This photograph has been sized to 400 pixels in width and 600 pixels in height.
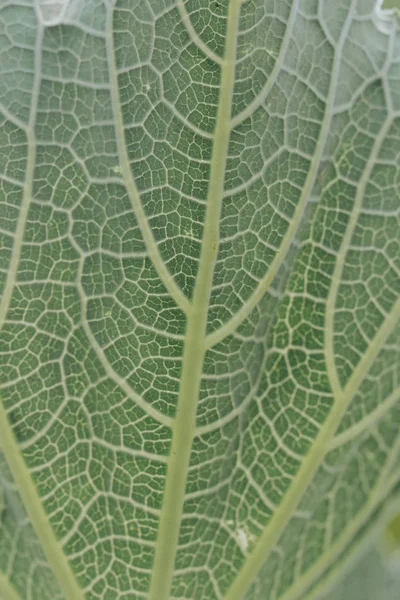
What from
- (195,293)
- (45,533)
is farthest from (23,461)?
(195,293)

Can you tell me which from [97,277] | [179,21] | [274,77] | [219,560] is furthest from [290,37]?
[219,560]

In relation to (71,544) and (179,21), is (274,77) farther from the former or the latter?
(71,544)

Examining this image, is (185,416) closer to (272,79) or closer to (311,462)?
(311,462)

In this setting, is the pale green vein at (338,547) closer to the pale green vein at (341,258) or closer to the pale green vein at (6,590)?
the pale green vein at (341,258)

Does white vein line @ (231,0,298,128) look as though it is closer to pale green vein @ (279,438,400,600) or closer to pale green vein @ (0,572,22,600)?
pale green vein @ (279,438,400,600)

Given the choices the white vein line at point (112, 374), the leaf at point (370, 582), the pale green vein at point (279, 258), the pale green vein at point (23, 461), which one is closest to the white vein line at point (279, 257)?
the pale green vein at point (279, 258)

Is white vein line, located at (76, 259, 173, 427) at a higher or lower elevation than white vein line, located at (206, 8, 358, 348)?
lower

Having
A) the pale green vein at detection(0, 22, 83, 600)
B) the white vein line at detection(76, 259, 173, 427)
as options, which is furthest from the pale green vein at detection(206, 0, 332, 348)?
the pale green vein at detection(0, 22, 83, 600)
